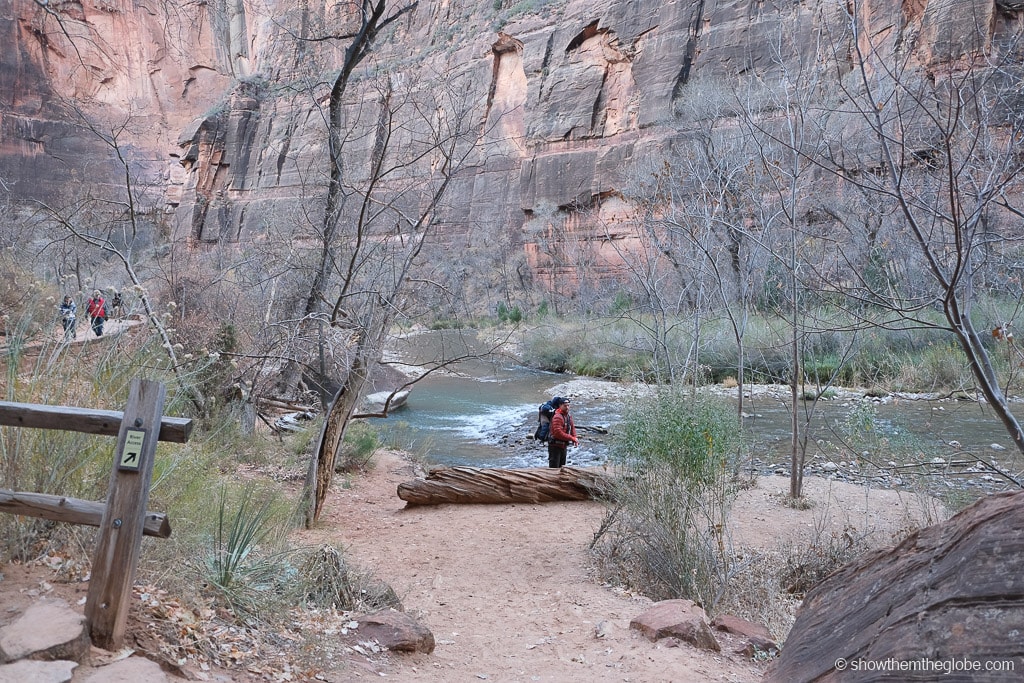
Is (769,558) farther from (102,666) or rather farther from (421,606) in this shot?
(102,666)

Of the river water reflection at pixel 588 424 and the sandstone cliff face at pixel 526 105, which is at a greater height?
the sandstone cliff face at pixel 526 105

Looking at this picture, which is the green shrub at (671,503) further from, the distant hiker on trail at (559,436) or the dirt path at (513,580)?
the distant hiker on trail at (559,436)

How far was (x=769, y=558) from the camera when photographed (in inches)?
281

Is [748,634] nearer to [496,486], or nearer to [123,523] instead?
[123,523]

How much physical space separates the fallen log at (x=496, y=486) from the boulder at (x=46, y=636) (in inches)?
269

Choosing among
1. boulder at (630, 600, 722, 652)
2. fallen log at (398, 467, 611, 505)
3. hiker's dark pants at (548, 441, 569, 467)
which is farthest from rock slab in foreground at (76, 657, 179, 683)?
hiker's dark pants at (548, 441, 569, 467)

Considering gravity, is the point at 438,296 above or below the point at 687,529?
above

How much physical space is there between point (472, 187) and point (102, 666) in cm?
4526

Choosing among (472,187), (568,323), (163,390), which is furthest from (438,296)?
(472,187)

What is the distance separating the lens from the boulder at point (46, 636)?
2.84 m

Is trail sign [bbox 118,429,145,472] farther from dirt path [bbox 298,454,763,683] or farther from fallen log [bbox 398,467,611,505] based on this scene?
fallen log [bbox 398,467,611,505]

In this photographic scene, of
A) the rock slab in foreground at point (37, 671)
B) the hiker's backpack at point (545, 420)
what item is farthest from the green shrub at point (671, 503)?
the rock slab in foreground at point (37, 671)

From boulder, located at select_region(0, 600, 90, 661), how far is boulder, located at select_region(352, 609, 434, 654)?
185 centimetres

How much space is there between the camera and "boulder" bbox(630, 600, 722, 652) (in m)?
4.88
